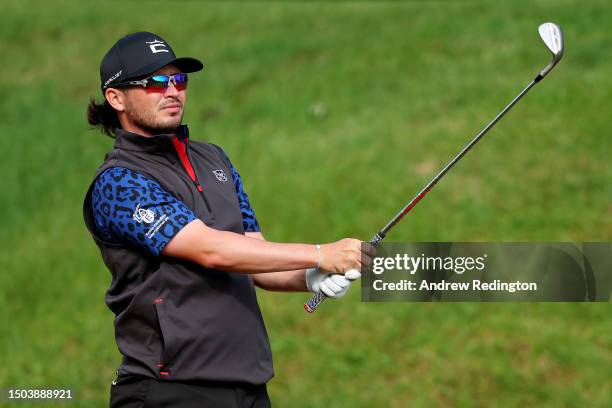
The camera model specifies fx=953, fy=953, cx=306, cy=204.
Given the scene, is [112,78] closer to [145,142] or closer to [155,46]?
[155,46]

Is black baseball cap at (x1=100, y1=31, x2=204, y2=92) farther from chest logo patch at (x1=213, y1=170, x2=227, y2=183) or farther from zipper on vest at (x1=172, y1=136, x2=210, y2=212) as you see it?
chest logo patch at (x1=213, y1=170, x2=227, y2=183)

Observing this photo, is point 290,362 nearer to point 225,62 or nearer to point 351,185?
point 351,185

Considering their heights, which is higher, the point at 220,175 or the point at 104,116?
the point at 104,116

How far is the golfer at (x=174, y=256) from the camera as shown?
13.3ft

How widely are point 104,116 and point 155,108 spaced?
0.46 meters

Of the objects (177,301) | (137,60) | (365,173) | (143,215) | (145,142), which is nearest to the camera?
(143,215)

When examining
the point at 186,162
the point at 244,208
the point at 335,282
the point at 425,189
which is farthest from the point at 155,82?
the point at 425,189

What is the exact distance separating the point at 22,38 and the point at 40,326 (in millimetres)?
10193

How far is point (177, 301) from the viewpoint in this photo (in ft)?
13.5

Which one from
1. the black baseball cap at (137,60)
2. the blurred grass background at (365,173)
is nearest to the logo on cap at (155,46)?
the black baseball cap at (137,60)

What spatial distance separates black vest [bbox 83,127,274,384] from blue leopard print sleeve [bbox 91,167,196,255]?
2.8 inches

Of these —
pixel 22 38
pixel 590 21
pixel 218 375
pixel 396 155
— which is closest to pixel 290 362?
pixel 396 155

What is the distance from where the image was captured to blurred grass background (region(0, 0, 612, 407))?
30.2ft

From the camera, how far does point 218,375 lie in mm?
4203
